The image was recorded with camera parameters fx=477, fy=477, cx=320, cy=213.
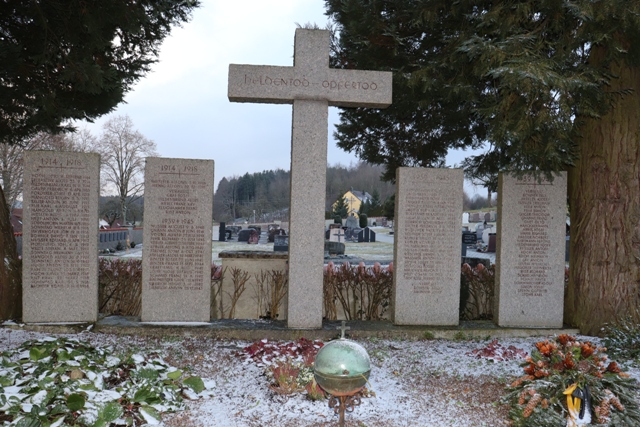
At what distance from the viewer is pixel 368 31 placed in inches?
323

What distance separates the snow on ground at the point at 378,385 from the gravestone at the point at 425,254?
504mm

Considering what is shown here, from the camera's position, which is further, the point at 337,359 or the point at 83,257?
the point at 83,257

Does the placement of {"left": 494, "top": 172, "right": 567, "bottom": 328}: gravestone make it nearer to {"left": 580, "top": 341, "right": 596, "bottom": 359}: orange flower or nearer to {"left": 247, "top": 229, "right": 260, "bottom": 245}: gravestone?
{"left": 580, "top": 341, "right": 596, "bottom": 359}: orange flower

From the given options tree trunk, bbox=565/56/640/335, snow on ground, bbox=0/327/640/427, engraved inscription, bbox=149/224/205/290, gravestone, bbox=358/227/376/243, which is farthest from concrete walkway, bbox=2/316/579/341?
gravestone, bbox=358/227/376/243

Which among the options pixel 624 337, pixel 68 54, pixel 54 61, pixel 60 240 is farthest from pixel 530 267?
pixel 54 61

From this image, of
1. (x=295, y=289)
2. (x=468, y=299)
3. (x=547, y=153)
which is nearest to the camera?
(x=547, y=153)

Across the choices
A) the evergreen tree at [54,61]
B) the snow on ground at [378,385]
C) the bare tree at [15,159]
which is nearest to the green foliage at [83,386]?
the snow on ground at [378,385]

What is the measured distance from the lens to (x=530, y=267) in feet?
21.9

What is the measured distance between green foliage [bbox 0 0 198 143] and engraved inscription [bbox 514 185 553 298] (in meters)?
5.34

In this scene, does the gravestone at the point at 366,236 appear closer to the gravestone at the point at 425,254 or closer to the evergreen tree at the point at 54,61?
the evergreen tree at the point at 54,61

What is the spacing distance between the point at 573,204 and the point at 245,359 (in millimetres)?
4972

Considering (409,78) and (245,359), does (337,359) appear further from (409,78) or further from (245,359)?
(409,78)

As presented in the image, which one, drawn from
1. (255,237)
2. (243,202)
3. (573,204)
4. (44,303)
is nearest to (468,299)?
(573,204)

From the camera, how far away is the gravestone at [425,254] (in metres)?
6.56
